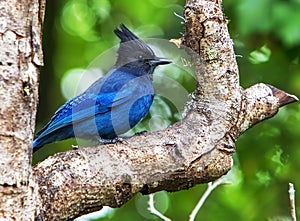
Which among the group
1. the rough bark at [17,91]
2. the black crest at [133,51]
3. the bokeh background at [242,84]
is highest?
the rough bark at [17,91]

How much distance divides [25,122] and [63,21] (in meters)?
5.37

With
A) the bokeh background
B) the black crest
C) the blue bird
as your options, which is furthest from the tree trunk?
the bokeh background

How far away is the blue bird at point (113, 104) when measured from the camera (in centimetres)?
495

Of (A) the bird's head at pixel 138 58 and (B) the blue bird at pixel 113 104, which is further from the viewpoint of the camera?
(A) the bird's head at pixel 138 58

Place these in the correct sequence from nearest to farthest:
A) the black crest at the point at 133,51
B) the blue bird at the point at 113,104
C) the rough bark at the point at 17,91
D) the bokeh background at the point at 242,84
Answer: the rough bark at the point at 17,91 < the blue bird at the point at 113,104 < the black crest at the point at 133,51 < the bokeh background at the point at 242,84

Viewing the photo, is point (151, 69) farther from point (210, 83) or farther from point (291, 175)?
point (291, 175)

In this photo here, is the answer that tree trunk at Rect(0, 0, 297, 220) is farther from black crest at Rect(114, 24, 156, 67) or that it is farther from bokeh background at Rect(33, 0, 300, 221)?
bokeh background at Rect(33, 0, 300, 221)

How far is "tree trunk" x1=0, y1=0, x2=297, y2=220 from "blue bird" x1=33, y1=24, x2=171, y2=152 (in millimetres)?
1058

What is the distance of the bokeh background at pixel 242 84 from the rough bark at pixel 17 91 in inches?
101

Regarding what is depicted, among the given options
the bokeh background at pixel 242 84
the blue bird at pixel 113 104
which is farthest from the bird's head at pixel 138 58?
the bokeh background at pixel 242 84

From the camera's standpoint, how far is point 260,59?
21.6 feet

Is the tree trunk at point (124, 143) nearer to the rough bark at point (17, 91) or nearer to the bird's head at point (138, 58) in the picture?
the rough bark at point (17, 91)

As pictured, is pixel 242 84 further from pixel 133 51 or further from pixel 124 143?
pixel 124 143

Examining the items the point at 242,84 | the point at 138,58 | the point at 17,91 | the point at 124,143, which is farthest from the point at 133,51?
the point at 17,91
